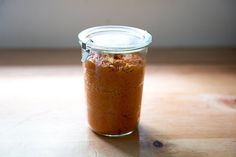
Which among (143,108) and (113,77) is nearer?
(113,77)

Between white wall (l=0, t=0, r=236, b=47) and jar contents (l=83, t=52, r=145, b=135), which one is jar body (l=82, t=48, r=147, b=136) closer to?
jar contents (l=83, t=52, r=145, b=135)

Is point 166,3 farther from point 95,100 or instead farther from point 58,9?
point 95,100

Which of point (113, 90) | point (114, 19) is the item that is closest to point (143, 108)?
point (113, 90)

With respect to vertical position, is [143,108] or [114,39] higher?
[114,39]

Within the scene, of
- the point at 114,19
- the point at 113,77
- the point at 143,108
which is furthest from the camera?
the point at 114,19

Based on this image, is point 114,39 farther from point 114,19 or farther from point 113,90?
point 114,19

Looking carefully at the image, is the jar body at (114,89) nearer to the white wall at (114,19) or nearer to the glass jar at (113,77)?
the glass jar at (113,77)

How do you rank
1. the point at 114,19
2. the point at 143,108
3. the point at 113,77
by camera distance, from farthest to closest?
1. the point at 114,19
2. the point at 143,108
3. the point at 113,77
